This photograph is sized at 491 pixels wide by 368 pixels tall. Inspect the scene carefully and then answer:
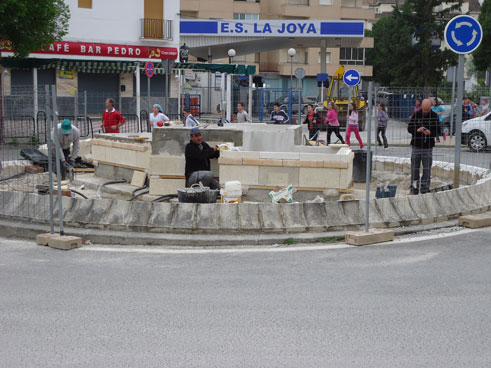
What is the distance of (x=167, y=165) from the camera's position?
1227 cm

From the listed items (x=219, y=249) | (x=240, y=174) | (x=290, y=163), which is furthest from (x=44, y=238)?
(x=290, y=163)

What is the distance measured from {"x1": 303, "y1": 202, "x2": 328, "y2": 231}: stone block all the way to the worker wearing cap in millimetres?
6756

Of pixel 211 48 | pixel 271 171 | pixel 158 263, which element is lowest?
pixel 158 263

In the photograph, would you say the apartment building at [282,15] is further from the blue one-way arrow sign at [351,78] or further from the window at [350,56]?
the blue one-way arrow sign at [351,78]

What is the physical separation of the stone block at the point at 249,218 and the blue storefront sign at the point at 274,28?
116 feet

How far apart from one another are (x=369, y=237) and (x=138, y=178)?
5.65 metres

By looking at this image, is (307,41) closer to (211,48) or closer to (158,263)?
(211,48)

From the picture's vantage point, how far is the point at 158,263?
812 centimetres

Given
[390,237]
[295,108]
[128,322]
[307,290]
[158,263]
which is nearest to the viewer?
[128,322]

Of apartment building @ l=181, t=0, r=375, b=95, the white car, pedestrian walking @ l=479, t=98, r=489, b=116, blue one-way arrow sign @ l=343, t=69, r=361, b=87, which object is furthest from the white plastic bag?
apartment building @ l=181, t=0, r=375, b=95

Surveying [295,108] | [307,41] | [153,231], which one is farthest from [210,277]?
[307,41]

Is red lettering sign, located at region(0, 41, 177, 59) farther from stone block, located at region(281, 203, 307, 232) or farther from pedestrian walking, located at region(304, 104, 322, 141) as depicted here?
stone block, located at region(281, 203, 307, 232)

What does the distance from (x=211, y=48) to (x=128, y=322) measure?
147 ft

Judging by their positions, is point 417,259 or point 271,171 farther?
point 271,171
